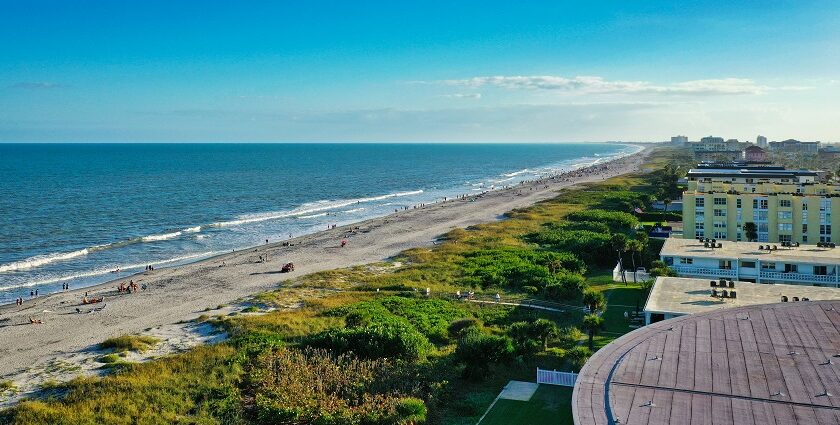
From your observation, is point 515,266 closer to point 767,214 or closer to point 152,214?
point 767,214

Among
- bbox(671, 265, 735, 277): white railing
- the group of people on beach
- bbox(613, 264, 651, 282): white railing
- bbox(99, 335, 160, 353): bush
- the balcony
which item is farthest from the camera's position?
the group of people on beach

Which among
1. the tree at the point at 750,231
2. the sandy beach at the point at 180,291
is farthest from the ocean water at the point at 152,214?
the tree at the point at 750,231

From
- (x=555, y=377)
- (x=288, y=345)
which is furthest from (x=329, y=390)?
(x=555, y=377)

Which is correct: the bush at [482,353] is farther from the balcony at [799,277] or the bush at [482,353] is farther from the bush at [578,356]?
the balcony at [799,277]

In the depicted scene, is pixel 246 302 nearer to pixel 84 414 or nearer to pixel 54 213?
A: pixel 84 414

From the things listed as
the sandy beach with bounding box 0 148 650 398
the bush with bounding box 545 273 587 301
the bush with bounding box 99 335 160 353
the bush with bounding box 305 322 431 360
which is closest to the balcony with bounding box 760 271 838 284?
the bush with bounding box 545 273 587 301

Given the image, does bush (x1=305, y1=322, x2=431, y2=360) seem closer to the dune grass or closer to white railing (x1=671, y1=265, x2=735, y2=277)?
the dune grass
